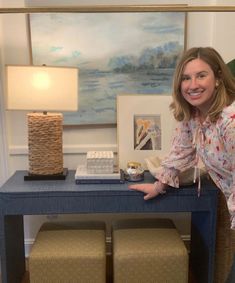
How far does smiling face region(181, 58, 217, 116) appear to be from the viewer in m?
1.62

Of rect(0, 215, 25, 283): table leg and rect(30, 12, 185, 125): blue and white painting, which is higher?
rect(30, 12, 185, 125): blue and white painting

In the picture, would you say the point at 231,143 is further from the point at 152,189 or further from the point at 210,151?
the point at 152,189

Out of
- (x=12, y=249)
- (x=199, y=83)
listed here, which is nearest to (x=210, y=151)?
(x=199, y=83)

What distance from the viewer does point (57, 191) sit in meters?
2.06

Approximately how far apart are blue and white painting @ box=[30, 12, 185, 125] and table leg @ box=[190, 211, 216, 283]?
3.10 ft

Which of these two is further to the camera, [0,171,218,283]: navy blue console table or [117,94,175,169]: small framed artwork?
[117,94,175,169]: small framed artwork

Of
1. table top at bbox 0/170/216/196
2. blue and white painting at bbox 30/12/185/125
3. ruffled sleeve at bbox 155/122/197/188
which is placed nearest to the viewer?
ruffled sleeve at bbox 155/122/197/188

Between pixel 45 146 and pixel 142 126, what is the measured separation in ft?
2.30

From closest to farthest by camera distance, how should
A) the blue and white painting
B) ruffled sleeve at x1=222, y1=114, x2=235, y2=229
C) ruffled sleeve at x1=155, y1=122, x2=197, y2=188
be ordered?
ruffled sleeve at x1=222, y1=114, x2=235, y2=229, ruffled sleeve at x1=155, y1=122, x2=197, y2=188, the blue and white painting

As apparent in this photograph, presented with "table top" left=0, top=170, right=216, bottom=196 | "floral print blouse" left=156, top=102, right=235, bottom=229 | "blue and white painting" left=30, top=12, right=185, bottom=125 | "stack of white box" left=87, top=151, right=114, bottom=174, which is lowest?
"table top" left=0, top=170, right=216, bottom=196

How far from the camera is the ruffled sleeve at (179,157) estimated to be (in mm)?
1963

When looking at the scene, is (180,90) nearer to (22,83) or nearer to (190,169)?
(190,169)

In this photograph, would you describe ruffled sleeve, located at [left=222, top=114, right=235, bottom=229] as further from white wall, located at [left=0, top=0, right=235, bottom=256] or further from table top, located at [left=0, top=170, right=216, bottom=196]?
white wall, located at [left=0, top=0, right=235, bottom=256]

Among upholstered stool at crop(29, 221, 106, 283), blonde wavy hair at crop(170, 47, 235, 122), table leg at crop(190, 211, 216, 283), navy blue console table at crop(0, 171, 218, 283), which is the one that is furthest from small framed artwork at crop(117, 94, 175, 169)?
blonde wavy hair at crop(170, 47, 235, 122)
